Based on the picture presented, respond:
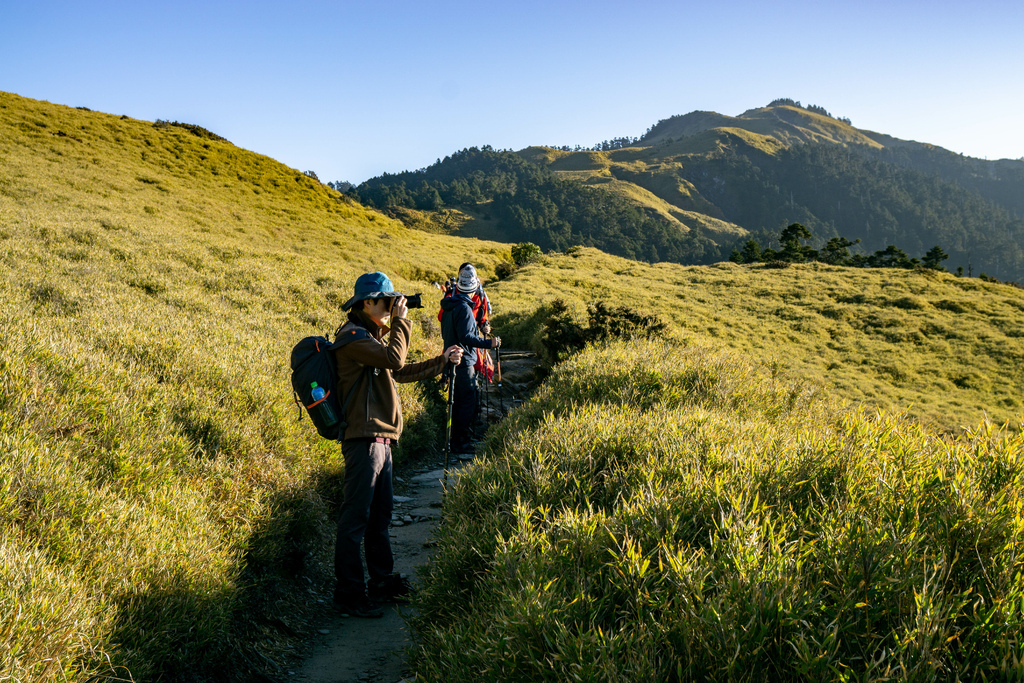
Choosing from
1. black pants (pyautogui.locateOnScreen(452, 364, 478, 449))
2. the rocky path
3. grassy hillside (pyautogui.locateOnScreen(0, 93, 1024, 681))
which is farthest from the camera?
black pants (pyautogui.locateOnScreen(452, 364, 478, 449))

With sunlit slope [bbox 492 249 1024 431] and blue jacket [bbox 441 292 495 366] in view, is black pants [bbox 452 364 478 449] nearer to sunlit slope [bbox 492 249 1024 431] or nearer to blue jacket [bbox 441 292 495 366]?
blue jacket [bbox 441 292 495 366]

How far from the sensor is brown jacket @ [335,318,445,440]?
4.18m

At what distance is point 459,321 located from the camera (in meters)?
8.41

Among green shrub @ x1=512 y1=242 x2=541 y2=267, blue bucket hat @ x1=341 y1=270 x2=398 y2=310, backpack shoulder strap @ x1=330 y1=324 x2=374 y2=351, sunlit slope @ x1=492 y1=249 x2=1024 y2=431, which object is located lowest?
sunlit slope @ x1=492 y1=249 x2=1024 y2=431

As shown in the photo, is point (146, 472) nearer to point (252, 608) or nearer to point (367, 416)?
point (252, 608)

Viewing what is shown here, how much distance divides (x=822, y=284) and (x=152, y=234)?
139 feet

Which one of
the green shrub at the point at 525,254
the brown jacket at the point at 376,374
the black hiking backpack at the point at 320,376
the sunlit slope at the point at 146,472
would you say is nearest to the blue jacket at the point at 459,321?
the sunlit slope at the point at 146,472

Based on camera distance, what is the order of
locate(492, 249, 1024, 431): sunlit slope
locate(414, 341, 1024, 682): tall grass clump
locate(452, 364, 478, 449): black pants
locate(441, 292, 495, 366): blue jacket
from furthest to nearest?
locate(492, 249, 1024, 431): sunlit slope < locate(452, 364, 478, 449): black pants < locate(441, 292, 495, 366): blue jacket < locate(414, 341, 1024, 682): tall grass clump

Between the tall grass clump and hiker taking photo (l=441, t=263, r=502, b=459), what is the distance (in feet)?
12.9

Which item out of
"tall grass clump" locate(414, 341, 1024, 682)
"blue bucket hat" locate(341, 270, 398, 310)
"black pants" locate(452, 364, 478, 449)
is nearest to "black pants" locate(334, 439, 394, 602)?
"tall grass clump" locate(414, 341, 1024, 682)

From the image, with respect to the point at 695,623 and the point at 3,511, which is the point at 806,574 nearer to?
the point at 695,623

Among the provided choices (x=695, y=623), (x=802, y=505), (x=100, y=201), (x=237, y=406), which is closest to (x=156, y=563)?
(x=237, y=406)

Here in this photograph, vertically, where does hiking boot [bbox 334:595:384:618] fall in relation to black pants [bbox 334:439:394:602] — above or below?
below

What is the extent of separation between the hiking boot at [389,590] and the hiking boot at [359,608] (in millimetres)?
126
